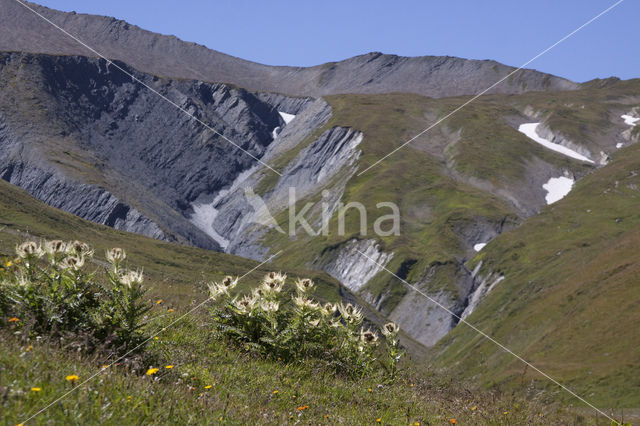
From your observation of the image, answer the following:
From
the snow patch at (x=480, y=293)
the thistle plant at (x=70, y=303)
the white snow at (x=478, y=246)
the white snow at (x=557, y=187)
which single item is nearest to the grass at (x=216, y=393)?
the thistle plant at (x=70, y=303)

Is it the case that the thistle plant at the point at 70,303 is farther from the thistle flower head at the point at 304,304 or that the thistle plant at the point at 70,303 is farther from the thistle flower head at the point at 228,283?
the thistle flower head at the point at 304,304

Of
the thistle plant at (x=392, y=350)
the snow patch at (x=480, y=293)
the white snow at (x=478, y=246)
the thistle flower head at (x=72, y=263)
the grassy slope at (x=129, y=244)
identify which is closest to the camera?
the thistle flower head at (x=72, y=263)

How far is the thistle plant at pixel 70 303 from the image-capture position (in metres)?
7.88

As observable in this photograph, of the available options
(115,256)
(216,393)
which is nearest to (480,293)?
(115,256)

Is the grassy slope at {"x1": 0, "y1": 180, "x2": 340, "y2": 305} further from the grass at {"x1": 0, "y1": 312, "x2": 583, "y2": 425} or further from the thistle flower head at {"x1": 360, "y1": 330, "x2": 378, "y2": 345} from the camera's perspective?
the grass at {"x1": 0, "y1": 312, "x2": 583, "y2": 425}

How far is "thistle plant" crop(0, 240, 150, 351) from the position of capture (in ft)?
25.8

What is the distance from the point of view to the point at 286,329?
1052cm

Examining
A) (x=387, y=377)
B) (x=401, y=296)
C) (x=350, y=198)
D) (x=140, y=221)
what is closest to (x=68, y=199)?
(x=140, y=221)

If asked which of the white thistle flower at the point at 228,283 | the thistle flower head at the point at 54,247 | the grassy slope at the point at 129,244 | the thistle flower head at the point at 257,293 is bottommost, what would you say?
the grassy slope at the point at 129,244

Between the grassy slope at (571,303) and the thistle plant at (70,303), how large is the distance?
743 cm

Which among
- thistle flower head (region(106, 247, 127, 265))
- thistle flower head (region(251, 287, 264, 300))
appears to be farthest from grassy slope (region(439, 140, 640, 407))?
thistle flower head (region(106, 247, 127, 265))

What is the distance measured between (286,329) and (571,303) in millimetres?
64858

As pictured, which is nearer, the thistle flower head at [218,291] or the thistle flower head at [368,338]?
the thistle flower head at [218,291]

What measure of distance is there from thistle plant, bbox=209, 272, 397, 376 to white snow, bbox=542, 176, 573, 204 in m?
184
